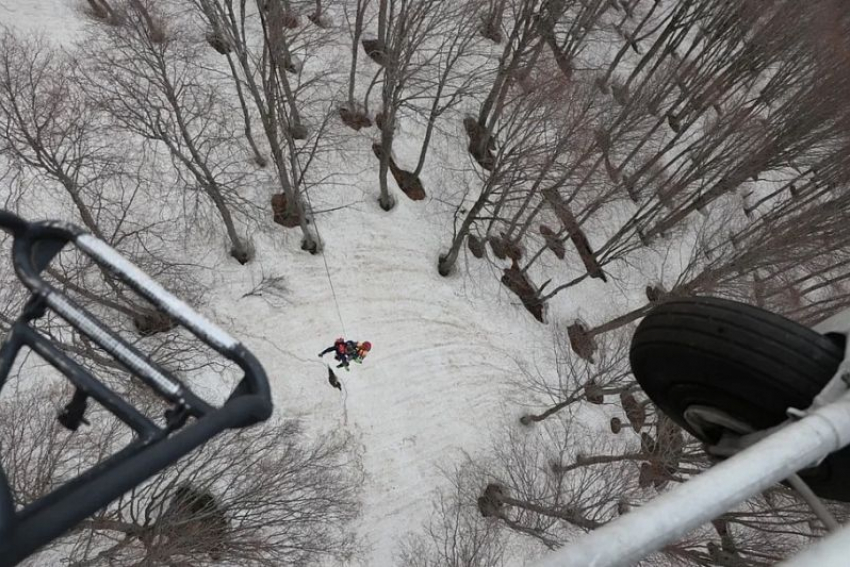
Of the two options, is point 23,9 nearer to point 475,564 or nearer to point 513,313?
point 513,313

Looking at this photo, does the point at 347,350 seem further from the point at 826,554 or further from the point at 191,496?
the point at 826,554

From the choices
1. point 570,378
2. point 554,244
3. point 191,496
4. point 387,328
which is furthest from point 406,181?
point 191,496

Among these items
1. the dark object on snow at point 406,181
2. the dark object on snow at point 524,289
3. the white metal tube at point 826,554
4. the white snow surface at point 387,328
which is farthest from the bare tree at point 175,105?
the white metal tube at point 826,554

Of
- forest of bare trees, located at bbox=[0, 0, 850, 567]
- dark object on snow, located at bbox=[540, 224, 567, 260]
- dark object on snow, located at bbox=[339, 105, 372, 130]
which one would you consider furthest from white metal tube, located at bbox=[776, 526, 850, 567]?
dark object on snow, located at bbox=[339, 105, 372, 130]

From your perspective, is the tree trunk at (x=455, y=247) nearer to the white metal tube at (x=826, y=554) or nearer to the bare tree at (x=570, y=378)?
the bare tree at (x=570, y=378)

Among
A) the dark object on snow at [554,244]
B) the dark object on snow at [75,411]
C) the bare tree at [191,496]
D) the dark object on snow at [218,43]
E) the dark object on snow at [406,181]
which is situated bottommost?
the bare tree at [191,496]

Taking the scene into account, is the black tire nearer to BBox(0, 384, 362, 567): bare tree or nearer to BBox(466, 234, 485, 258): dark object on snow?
BBox(0, 384, 362, 567): bare tree

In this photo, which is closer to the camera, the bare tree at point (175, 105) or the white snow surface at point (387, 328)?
the bare tree at point (175, 105)

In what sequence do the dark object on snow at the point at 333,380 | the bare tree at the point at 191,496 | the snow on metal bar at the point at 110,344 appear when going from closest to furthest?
the snow on metal bar at the point at 110,344, the bare tree at the point at 191,496, the dark object on snow at the point at 333,380
